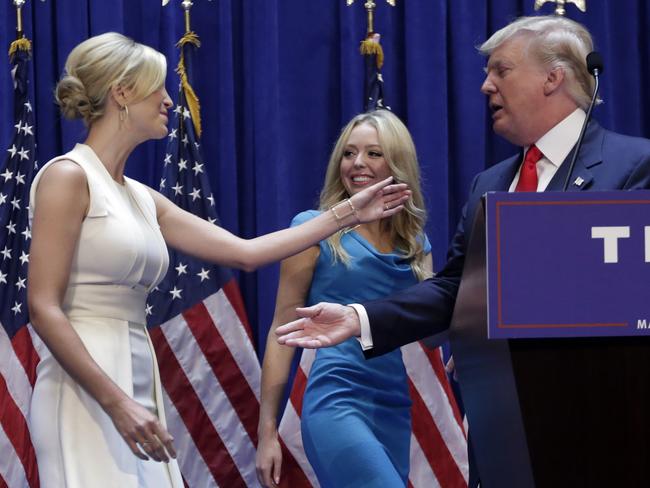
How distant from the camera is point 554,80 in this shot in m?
2.97

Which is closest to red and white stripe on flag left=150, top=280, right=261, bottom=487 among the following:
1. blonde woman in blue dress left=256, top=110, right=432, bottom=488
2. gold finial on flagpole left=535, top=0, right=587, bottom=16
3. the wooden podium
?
blonde woman in blue dress left=256, top=110, right=432, bottom=488

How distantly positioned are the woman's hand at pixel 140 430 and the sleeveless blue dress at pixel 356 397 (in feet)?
2.35

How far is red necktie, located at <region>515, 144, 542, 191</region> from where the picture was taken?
110 inches

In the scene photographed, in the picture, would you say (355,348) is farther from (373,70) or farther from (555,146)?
(373,70)

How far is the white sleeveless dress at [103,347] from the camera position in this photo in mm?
2576

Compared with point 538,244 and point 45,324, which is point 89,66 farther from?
point 538,244

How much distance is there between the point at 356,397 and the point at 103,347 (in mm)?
894

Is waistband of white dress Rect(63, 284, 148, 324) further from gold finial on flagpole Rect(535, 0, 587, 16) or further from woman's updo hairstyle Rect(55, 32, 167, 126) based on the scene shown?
gold finial on flagpole Rect(535, 0, 587, 16)

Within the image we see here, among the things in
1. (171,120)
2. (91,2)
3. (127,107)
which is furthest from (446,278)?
(91,2)

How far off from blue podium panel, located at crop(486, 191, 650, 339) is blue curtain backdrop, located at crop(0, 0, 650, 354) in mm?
3118

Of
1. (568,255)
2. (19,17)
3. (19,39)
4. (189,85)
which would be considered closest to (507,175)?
(568,255)

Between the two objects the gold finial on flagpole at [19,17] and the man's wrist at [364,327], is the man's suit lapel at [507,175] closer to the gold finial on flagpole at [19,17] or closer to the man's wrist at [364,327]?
the man's wrist at [364,327]

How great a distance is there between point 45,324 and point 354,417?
1032mm

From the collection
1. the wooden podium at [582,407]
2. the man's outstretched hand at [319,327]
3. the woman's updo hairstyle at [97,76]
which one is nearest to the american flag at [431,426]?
the woman's updo hairstyle at [97,76]
